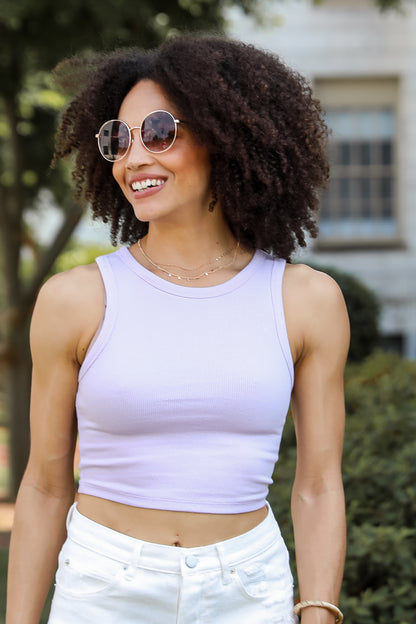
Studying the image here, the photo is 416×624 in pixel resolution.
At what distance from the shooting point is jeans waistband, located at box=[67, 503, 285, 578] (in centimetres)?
185

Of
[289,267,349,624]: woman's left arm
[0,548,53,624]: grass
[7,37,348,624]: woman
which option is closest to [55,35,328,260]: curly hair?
[7,37,348,624]: woman

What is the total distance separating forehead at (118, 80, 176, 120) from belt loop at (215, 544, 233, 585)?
0.98 m

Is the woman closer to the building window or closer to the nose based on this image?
the nose

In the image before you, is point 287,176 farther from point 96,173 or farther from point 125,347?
point 125,347

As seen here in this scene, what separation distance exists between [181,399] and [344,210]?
39.1 feet

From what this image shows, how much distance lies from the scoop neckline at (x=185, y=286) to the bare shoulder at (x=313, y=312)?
107 mm

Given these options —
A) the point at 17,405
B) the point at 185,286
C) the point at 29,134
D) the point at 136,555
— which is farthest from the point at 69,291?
the point at 29,134

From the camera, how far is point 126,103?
216 cm

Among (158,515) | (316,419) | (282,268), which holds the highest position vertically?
(282,268)

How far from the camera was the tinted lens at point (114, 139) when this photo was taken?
2.11m

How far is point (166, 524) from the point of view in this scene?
1.89 meters

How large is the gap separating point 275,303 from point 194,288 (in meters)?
0.19

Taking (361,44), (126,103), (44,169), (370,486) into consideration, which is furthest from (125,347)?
(361,44)

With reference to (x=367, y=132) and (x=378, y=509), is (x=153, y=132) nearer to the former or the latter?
(x=378, y=509)
